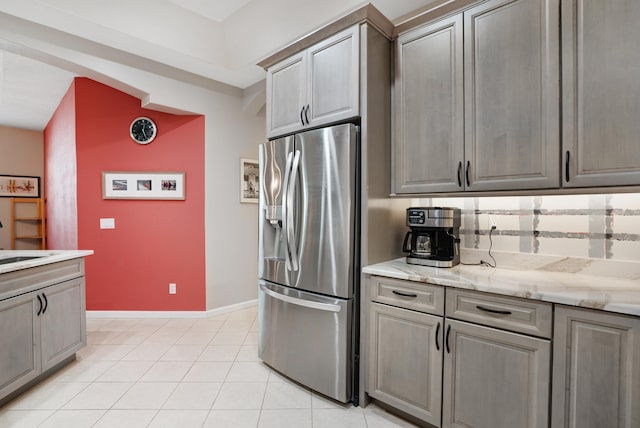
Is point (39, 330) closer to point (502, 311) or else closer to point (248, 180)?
point (248, 180)

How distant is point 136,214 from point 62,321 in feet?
5.01

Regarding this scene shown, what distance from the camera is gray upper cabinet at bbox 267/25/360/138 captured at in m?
1.96

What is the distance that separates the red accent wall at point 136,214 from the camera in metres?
3.56

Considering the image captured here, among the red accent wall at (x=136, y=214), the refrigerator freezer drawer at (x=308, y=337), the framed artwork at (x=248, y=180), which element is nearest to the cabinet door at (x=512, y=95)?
the refrigerator freezer drawer at (x=308, y=337)

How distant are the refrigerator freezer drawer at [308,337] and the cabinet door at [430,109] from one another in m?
0.97

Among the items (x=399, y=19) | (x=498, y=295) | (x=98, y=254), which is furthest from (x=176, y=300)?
(x=399, y=19)

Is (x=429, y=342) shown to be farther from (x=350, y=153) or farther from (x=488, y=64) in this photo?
(x=488, y=64)

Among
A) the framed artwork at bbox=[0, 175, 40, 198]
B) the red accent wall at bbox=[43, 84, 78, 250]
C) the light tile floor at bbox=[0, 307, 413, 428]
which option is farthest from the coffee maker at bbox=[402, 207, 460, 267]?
the framed artwork at bbox=[0, 175, 40, 198]

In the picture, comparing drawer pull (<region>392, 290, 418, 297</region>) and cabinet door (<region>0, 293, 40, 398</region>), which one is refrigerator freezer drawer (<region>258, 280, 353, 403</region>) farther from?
cabinet door (<region>0, 293, 40, 398</region>)

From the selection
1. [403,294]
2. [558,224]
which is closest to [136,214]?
[403,294]

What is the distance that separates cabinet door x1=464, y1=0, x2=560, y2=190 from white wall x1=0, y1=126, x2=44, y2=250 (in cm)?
733

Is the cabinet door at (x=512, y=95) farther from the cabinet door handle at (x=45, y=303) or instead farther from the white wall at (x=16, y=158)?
the white wall at (x=16, y=158)

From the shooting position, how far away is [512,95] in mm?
1647

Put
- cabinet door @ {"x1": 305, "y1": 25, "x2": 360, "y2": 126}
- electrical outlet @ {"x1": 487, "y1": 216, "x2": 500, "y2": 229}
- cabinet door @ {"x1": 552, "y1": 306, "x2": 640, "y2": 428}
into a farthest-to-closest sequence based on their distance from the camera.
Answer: electrical outlet @ {"x1": 487, "y1": 216, "x2": 500, "y2": 229}, cabinet door @ {"x1": 305, "y1": 25, "x2": 360, "y2": 126}, cabinet door @ {"x1": 552, "y1": 306, "x2": 640, "y2": 428}
